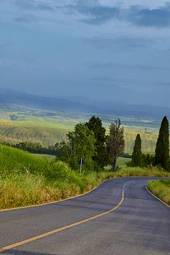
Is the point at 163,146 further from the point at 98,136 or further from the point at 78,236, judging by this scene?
the point at 78,236

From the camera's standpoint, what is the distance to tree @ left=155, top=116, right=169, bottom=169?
121 metres

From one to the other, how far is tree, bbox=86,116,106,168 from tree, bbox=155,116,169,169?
13.6m

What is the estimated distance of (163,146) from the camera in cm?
12088

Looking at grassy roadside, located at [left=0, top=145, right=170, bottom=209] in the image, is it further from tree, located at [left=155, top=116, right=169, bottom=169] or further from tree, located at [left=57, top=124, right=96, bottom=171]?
tree, located at [left=155, top=116, right=169, bottom=169]

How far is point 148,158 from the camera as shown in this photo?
137 m

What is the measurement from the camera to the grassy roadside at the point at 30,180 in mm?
24141

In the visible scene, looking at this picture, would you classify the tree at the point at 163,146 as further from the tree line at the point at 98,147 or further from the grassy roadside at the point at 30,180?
the grassy roadside at the point at 30,180

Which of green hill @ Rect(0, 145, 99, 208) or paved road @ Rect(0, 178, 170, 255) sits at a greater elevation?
green hill @ Rect(0, 145, 99, 208)

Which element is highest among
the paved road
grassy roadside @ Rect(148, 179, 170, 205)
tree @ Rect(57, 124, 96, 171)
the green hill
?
tree @ Rect(57, 124, 96, 171)

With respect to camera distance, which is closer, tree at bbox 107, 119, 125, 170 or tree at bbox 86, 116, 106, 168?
tree at bbox 86, 116, 106, 168

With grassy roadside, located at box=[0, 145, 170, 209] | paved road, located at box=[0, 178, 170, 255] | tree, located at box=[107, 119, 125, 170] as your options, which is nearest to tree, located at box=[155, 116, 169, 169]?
tree, located at box=[107, 119, 125, 170]

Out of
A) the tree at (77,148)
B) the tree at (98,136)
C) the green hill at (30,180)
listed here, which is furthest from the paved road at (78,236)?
the tree at (98,136)

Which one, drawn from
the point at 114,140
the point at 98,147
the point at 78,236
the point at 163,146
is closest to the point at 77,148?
the point at 98,147

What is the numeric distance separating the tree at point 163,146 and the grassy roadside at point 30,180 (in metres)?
72.0
